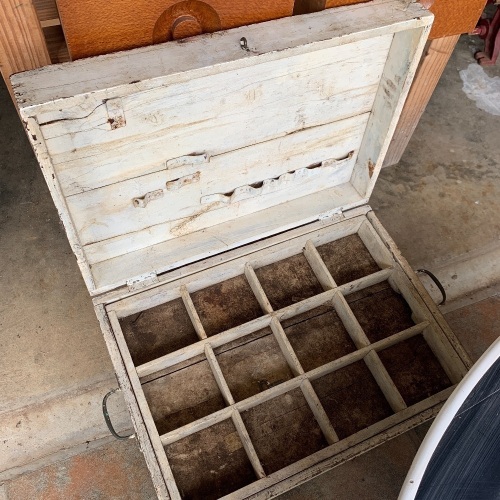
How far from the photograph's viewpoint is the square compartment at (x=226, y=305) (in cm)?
147

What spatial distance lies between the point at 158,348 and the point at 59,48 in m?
0.78

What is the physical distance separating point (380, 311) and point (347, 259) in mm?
183

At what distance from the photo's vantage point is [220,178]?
1363mm

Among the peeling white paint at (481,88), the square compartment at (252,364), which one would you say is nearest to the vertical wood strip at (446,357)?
the square compartment at (252,364)

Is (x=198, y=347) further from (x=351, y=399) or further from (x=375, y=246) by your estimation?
(x=375, y=246)

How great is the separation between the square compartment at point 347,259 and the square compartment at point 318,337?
0.12m

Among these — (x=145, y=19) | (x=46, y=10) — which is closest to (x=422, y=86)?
(x=145, y=19)

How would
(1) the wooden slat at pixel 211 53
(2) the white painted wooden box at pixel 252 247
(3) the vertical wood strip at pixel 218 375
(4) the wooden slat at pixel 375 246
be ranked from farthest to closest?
1. (4) the wooden slat at pixel 375 246
2. (3) the vertical wood strip at pixel 218 375
3. (2) the white painted wooden box at pixel 252 247
4. (1) the wooden slat at pixel 211 53

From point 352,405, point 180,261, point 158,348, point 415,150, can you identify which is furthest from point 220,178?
point 415,150

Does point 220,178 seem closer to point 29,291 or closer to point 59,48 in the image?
point 59,48

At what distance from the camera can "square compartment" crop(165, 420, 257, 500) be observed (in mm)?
1272

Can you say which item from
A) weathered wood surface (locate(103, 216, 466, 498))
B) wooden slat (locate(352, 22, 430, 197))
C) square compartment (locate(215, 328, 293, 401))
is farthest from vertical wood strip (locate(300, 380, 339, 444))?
wooden slat (locate(352, 22, 430, 197))

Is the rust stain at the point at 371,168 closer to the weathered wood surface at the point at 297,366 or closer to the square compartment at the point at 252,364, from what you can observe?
the weathered wood surface at the point at 297,366

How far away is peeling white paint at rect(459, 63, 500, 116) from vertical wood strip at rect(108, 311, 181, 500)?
1.94 meters
